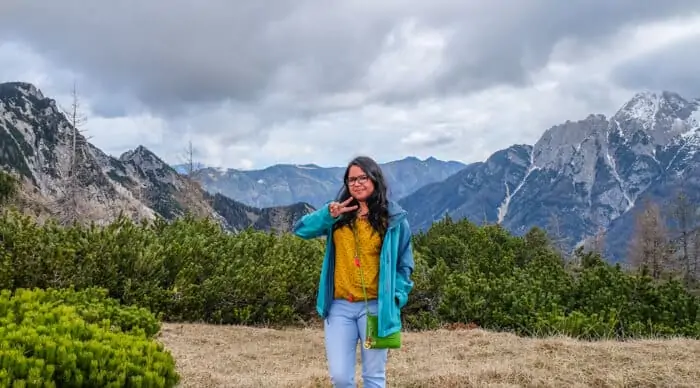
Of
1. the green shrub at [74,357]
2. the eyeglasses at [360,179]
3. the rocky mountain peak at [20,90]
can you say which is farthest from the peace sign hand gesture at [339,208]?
the rocky mountain peak at [20,90]

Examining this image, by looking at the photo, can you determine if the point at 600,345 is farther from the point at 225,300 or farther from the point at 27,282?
the point at 27,282

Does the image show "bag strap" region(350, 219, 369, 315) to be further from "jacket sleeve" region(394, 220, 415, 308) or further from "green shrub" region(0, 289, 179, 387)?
"green shrub" region(0, 289, 179, 387)

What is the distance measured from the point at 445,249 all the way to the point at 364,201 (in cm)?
1249

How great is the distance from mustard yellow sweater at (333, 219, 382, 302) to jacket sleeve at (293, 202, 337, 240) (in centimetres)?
13

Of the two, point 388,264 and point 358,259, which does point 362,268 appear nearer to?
point 358,259

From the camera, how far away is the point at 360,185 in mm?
3904

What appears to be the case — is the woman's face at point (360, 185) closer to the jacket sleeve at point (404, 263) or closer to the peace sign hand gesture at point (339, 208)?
the peace sign hand gesture at point (339, 208)

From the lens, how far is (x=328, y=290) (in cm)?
401

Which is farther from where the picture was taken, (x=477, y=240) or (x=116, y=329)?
(x=477, y=240)

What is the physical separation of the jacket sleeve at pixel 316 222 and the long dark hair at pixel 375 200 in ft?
0.31

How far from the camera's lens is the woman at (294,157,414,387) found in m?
3.85

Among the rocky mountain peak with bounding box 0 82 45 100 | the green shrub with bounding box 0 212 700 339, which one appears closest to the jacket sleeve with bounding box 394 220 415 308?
the green shrub with bounding box 0 212 700 339

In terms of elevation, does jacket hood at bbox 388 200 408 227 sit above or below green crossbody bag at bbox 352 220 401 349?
above

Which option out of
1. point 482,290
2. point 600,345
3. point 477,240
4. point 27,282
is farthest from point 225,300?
point 477,240
